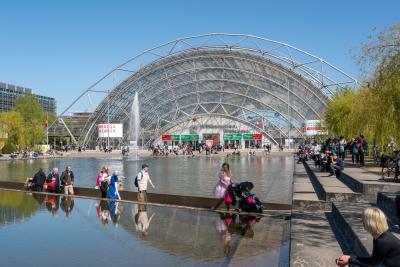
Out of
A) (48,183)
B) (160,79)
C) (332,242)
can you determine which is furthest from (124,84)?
(332,242)

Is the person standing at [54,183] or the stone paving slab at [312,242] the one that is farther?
the person standing at [54,183]

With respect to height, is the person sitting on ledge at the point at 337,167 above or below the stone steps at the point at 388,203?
above

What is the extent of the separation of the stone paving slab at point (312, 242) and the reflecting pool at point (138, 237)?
1.39ft

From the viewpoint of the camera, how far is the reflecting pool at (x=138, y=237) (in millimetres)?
8789

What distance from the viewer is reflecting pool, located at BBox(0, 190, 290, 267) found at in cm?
879

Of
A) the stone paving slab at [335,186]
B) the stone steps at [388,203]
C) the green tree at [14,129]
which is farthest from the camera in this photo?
the green tree at [14,129]

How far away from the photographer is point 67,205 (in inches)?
647

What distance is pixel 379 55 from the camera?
669 inches

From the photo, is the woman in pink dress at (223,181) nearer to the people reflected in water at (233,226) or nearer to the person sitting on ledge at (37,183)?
the people reflected in water at (233,226)

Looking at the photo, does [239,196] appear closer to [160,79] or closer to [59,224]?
[59,224]

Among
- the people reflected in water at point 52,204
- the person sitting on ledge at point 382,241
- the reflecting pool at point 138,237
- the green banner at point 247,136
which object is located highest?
the green banner at point 247,136

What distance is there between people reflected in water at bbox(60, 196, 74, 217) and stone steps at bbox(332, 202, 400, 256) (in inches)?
308

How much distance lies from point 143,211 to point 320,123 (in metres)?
57.0

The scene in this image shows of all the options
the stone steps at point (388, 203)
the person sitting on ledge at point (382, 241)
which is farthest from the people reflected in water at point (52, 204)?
the person sitting on ledge at point (382, 241)
